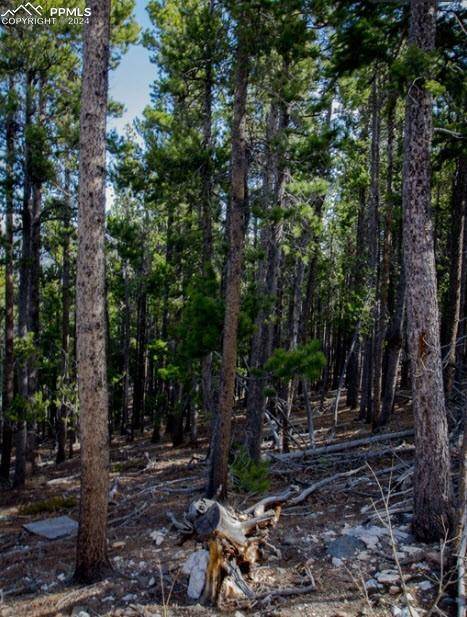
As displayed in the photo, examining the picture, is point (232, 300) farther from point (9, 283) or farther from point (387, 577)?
point (9, 283)

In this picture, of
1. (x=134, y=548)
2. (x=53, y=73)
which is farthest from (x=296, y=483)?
(x=53, y=73)

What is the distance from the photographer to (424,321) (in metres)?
6.86

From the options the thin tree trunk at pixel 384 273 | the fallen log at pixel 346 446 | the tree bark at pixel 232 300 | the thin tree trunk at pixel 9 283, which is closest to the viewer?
the tree bark at pixel 232 300

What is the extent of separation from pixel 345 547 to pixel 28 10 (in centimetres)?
1369

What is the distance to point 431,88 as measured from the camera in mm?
6289

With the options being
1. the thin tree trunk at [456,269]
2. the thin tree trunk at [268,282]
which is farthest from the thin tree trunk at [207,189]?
the thin tree trunk at [456,269]

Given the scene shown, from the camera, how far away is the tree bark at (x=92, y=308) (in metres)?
6.45

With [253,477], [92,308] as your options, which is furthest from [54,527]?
[92,308]

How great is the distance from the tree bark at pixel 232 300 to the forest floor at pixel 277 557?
0.77 metres

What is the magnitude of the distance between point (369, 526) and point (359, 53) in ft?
23.1

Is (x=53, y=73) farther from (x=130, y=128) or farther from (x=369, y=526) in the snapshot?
(x=369, y=526)

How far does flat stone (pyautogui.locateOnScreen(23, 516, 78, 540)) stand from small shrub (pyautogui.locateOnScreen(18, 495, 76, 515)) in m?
1.20

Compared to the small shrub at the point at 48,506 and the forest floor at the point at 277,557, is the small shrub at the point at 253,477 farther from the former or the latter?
the small shrub at the point at 48,506

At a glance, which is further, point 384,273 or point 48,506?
point 384,273
